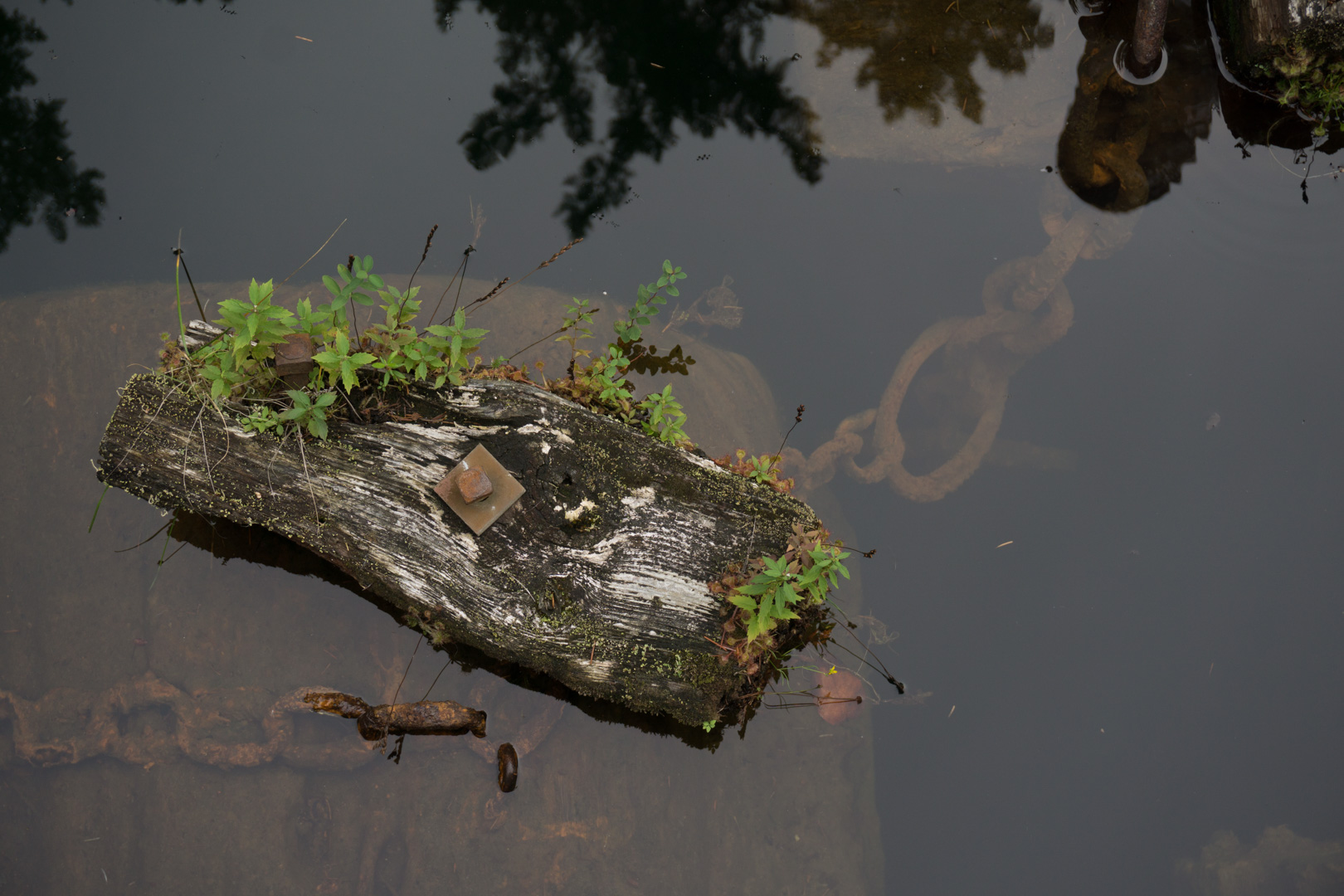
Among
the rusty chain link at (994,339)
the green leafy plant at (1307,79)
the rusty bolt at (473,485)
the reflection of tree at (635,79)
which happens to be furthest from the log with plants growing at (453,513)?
the green leafy plant at (1307,79)

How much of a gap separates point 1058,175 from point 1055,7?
3.66ft

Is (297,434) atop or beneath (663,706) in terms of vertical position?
atop

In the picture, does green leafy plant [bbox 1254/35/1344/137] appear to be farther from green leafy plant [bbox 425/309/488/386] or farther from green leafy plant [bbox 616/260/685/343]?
green leafy plant [bbox 425/309/488/386]

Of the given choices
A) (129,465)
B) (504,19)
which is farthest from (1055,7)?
(129,465)

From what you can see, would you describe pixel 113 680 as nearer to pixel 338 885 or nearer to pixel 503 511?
pixel 338 885

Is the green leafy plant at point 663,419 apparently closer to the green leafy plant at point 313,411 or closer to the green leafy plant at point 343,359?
the green leafy plant at point 343,359

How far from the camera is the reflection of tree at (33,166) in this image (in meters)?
3.88

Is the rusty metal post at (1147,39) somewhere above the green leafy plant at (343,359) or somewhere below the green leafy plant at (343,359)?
above

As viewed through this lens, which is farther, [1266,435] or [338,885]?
[1266,435]

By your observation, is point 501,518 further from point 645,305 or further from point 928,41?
point 928,41

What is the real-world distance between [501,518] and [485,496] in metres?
0.14

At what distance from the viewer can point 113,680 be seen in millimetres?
3373

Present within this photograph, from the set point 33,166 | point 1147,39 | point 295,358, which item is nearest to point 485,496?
point 295,358

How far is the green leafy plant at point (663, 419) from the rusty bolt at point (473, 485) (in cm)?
92
